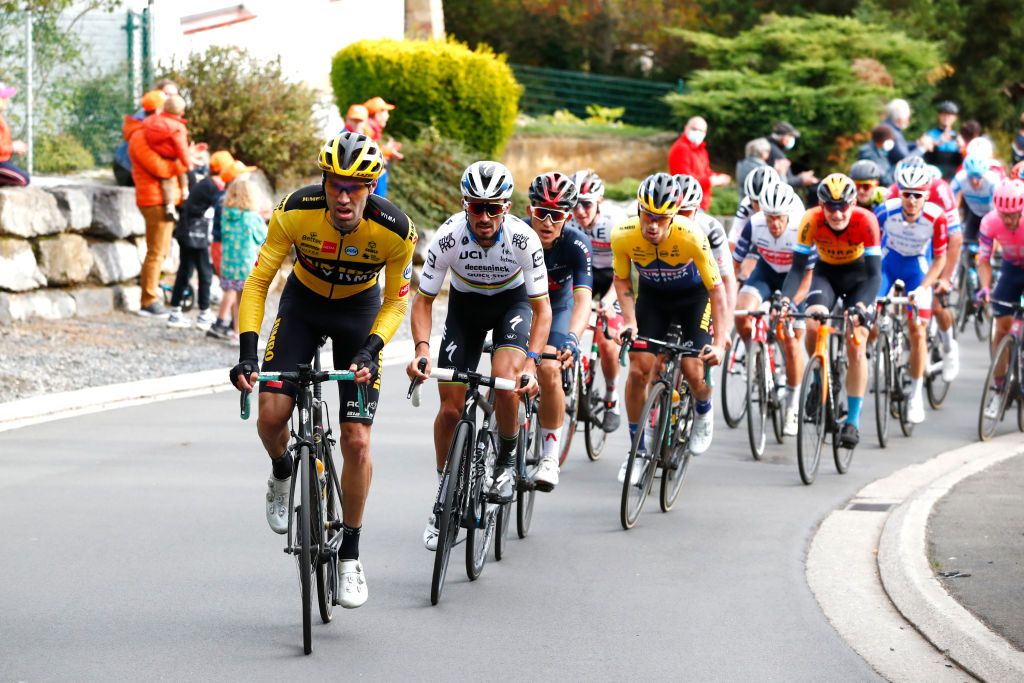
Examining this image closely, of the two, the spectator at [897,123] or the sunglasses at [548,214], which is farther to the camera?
the spectator at [897,123]

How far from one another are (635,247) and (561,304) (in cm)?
57

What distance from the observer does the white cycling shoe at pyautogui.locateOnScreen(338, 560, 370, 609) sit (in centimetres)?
668

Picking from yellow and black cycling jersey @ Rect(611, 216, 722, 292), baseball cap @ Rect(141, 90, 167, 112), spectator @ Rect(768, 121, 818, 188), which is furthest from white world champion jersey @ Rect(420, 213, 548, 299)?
spectator @ Rect(768, 121, 818, 188)

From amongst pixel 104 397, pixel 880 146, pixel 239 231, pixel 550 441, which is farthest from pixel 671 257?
pixel 880 146

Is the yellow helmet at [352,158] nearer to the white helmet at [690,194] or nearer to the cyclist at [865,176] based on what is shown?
the white helmet at [690,194]

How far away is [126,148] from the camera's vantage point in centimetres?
1834

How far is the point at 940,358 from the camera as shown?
14.4 meters

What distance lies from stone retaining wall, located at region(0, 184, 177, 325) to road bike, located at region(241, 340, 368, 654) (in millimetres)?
10303

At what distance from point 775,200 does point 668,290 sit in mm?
1824

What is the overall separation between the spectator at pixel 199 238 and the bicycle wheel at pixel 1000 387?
808cm

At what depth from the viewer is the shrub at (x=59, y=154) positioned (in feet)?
61.9

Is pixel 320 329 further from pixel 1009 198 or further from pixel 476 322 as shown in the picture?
pixel 1009 198

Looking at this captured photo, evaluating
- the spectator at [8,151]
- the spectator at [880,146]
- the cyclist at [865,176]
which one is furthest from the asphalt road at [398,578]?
the spectator at [880,146]

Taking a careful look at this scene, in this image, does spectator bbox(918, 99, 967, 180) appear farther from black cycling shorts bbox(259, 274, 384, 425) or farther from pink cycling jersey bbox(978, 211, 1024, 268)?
black cycling shorts bbox(259, 274, 384, 425)
